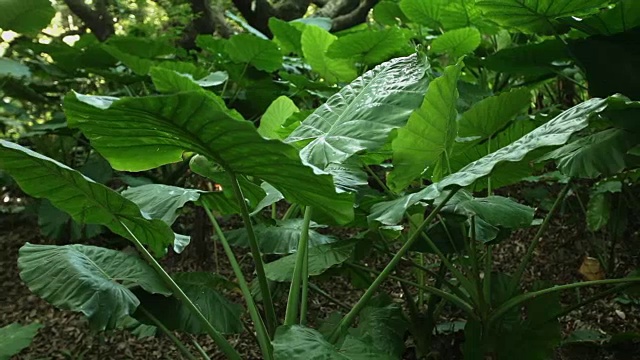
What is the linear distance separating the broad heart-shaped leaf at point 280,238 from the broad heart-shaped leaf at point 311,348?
1.20 feet

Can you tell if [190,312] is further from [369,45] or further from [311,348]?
[369,45]

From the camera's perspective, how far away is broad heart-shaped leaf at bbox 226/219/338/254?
1378 mm

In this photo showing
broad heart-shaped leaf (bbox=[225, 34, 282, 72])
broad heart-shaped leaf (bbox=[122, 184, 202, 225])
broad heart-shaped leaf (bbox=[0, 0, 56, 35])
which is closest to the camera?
broad heart-shaped leaf (bbox=[122, 184, 202, 225])

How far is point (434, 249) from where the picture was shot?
4.65 feet

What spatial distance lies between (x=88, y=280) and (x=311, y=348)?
47cm

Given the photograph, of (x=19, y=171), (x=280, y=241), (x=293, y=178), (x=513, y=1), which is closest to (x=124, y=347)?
(x=280, y=241)

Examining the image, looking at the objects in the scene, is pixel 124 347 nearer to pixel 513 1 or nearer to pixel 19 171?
pixel 19 171

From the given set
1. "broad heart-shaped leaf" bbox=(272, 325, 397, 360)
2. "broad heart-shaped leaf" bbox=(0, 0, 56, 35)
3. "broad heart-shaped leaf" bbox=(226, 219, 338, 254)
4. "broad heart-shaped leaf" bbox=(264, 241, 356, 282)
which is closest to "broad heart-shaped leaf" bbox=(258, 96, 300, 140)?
"broad heart-shaped leaf" bbox=(226, 219, 338, 254)

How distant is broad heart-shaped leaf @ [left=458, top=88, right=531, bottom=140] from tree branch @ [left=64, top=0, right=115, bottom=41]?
292 centimetres

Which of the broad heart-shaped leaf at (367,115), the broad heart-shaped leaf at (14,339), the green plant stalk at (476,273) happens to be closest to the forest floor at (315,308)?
the green plant stalk at (476,273)

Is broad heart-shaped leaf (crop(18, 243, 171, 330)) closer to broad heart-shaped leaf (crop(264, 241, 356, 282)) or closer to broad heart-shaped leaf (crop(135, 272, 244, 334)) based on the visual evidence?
broad heart-shaped leaf (crop(135, 272, 244, 334))

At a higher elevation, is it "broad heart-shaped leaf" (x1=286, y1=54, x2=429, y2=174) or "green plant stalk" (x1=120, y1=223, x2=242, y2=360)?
"broad heart-shaped leaf" (x1=286, y1=54, x2=429, y2=174)

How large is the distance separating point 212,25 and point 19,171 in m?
2.76

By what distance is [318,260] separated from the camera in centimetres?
135
